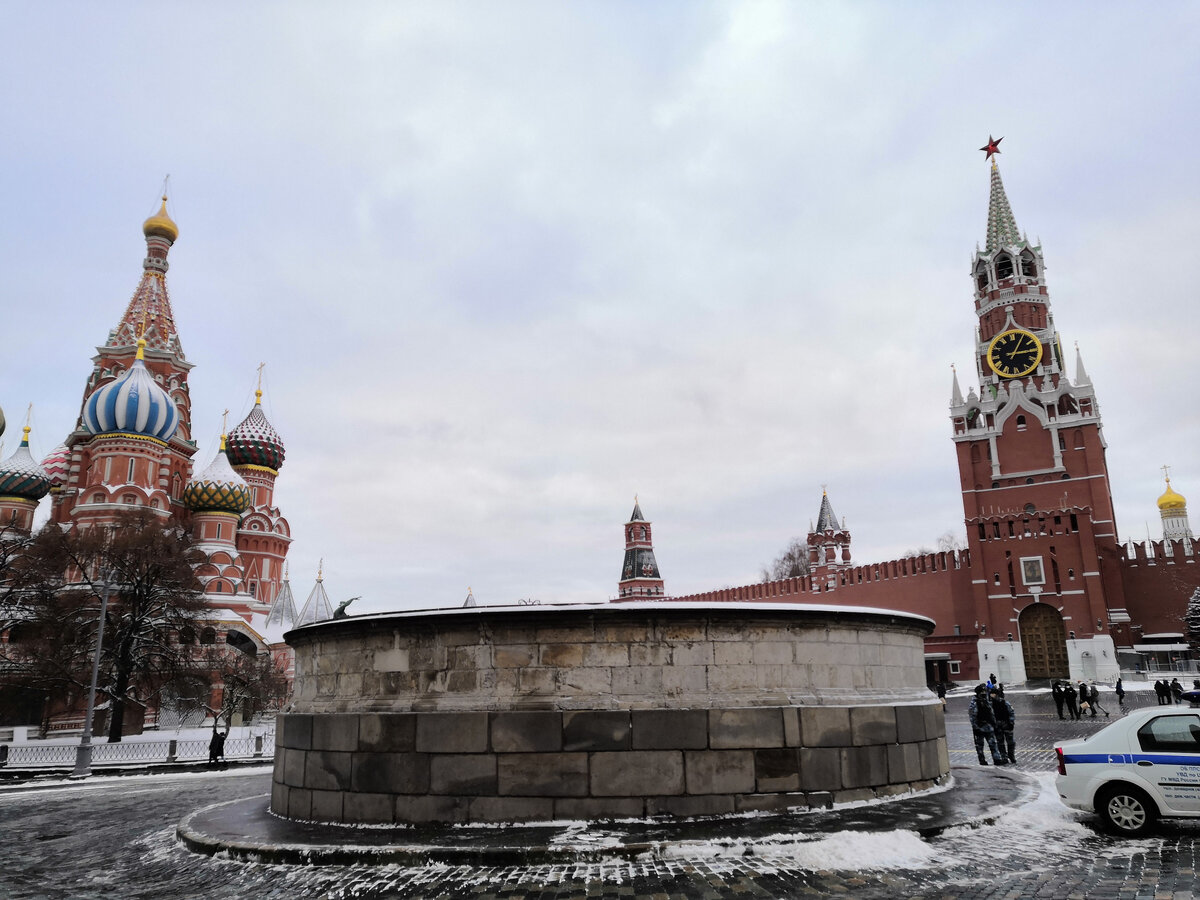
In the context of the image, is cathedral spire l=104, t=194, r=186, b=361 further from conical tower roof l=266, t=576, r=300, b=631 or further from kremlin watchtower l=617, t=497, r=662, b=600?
kremlin watchtower l=617, t=497, r=662, b=600

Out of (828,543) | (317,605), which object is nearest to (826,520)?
(828,543)

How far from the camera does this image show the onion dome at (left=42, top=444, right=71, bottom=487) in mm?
50188

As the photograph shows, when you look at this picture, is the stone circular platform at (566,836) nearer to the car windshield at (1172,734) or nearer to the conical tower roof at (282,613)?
the car windshield at (1172,734)

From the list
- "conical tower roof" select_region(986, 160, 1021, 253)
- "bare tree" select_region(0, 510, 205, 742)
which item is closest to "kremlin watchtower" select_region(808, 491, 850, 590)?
"conical tower roof" select_region(986, 160, 1021, 253)

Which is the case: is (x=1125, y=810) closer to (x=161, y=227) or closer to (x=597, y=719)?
(x=597, y=719)

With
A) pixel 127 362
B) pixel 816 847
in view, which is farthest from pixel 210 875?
pixel 127 362

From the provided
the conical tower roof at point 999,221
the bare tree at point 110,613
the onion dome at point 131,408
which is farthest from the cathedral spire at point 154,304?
the conical tower roof at point 999,221

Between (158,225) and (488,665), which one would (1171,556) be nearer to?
(488,665)

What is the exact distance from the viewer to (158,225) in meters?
54.2

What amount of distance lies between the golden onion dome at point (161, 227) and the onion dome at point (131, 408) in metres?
13.4

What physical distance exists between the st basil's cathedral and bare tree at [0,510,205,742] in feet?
11.4

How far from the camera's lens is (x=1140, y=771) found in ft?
26.8

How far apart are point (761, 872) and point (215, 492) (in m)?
47.5

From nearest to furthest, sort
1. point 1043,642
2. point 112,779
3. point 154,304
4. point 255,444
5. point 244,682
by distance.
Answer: point 112,779
point 244,682
point 1043,642
point 154,304
point 255,444
